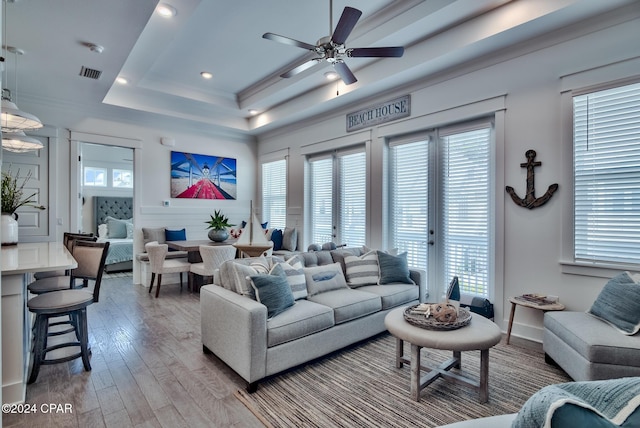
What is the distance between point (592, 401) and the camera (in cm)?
85

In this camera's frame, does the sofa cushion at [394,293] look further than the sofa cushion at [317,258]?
No

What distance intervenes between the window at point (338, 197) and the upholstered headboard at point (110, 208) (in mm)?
5650

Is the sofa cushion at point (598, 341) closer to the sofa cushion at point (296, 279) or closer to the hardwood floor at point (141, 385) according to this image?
the sofa cushion at point (296, 279)

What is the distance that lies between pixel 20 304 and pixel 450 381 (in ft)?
10.4

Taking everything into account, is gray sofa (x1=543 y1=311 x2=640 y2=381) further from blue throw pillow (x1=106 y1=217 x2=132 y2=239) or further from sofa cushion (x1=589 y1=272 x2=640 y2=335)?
Result: blue throw pillow (x1=106 y1=217 x2=132 y2=239)

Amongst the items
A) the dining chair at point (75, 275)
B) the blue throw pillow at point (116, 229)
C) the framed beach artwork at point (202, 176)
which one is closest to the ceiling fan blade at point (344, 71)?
the dining chair at point (75, 275)

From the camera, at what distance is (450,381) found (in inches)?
98.6

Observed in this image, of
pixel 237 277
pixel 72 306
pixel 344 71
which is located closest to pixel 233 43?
pixel 344 71

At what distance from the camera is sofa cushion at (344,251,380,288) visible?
3686mm

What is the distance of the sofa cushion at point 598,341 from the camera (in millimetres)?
2113

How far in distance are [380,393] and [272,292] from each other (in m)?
1.11

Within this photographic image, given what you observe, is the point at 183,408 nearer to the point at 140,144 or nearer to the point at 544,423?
the point at 544,423

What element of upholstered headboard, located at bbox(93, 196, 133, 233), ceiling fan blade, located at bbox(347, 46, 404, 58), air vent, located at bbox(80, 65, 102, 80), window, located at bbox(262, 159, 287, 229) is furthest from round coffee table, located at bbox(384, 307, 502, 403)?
upholstered headboard, located at bbox(93, 196, 133, 233)

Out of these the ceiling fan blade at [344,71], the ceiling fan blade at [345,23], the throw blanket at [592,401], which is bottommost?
the throw blanket at [592,401]
